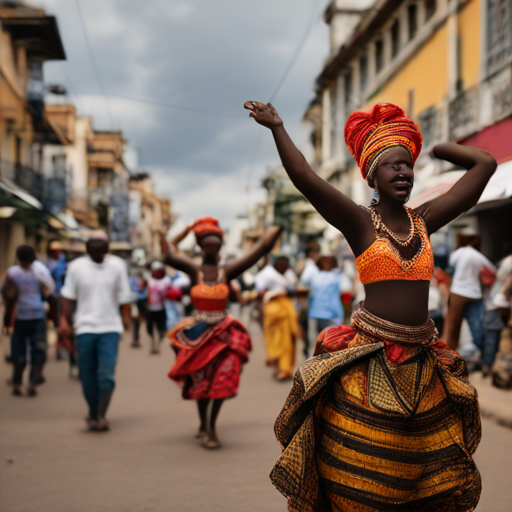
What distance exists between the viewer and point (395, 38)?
22.3 m

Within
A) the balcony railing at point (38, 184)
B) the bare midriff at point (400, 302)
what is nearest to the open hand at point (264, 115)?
the bare midriff at point (400, 302)

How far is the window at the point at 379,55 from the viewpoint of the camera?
77.8ft

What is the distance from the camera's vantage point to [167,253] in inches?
297

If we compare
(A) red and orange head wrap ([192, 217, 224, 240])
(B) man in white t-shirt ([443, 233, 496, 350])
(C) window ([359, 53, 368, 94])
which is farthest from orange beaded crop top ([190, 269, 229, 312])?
(C) window ([359, 53, 368, 94])

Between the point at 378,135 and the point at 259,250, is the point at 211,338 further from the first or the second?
the point at 378,135

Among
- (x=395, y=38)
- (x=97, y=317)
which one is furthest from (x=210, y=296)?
(x=395, y=38)

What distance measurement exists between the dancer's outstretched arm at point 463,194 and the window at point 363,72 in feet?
74.2

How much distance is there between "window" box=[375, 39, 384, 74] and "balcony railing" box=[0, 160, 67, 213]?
1339cm

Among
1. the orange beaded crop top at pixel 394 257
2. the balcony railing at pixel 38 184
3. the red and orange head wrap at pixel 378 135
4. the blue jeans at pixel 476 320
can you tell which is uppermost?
the balcony railing at pixel 38 184

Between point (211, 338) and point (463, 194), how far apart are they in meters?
3.75

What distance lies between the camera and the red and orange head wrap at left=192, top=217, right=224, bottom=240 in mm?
7242

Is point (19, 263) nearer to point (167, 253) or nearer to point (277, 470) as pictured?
point (167, 253)

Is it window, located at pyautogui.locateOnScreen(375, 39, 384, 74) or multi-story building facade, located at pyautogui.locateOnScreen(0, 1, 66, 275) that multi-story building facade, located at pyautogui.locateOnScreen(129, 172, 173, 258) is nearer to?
multi-story building facade, located at pyautogui.locateOnScreen(0, 1, 66, 275)

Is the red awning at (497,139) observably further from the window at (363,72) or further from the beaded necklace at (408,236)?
the window at (363,72)
